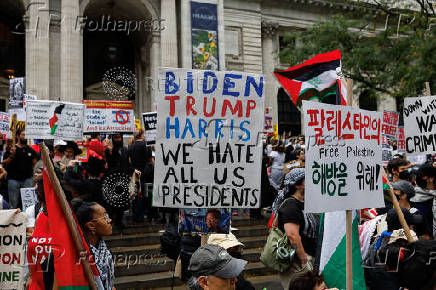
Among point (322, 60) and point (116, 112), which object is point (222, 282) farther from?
point (116, 112)

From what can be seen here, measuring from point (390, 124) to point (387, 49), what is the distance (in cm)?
695

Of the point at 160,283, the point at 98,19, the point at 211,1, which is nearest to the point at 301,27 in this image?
the point at 211,1

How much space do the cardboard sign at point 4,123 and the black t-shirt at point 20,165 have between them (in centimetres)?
287

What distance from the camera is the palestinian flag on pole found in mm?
4117

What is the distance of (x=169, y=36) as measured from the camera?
2492 cm

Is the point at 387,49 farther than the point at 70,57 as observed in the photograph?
No

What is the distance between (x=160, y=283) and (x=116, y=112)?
4979 mm

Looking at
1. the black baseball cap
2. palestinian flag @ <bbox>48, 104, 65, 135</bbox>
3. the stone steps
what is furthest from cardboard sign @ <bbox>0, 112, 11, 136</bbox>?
the black baseball cap

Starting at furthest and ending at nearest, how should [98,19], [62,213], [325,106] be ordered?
[98,19] → [325,106] → [62,213]

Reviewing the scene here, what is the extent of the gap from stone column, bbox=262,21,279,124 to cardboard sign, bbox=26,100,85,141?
2327 cm

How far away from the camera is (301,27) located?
1315 inches

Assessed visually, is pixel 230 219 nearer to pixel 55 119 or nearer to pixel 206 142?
pixel 206 142

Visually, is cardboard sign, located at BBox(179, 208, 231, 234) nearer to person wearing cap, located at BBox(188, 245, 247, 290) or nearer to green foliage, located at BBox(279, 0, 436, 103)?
person wearing cap, located at BBox(188, 245, 247, 290)

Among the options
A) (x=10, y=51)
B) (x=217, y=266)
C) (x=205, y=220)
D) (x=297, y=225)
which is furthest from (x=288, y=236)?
(x=10, y=51)
